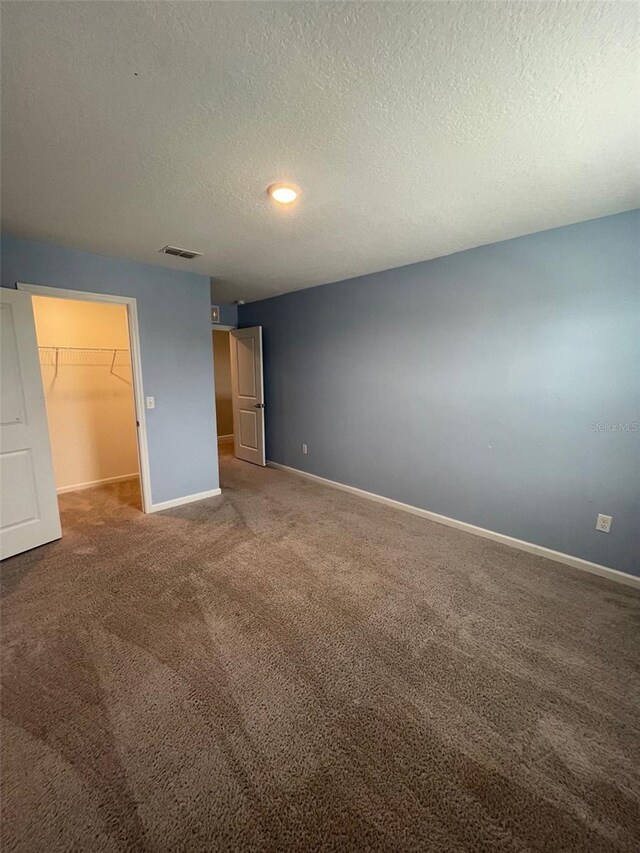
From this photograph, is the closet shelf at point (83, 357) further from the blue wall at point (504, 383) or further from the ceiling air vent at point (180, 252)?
the blue wall at point (504, 383)

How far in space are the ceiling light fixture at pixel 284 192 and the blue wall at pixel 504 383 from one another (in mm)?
1665

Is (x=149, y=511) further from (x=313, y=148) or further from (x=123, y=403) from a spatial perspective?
(x=313, y=148)

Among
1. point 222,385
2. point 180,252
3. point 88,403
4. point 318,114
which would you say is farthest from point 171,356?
point 222,385

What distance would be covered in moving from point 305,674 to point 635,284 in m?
3.01

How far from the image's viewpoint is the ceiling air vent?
9.37ft

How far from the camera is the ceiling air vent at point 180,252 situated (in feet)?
9.37

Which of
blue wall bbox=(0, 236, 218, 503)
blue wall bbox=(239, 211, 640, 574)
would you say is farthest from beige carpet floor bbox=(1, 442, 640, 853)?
blue wall bbox=(0, 236, 218, 503)

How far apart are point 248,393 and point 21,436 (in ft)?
9.61

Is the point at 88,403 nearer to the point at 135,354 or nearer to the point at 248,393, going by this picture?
the point at 135,354

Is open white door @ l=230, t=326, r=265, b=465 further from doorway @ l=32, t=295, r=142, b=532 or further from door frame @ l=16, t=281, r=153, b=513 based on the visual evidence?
door frame @ l=16, t=281, r=153, b=513

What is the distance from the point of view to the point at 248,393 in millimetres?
5250

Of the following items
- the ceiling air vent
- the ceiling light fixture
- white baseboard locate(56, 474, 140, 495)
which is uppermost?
the ceiling air vent

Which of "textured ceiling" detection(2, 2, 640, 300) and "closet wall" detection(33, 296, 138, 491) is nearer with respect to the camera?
"textured ceiling" detection(2, 2, 640, 300)

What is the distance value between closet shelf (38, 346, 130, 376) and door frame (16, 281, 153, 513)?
1073 mm
